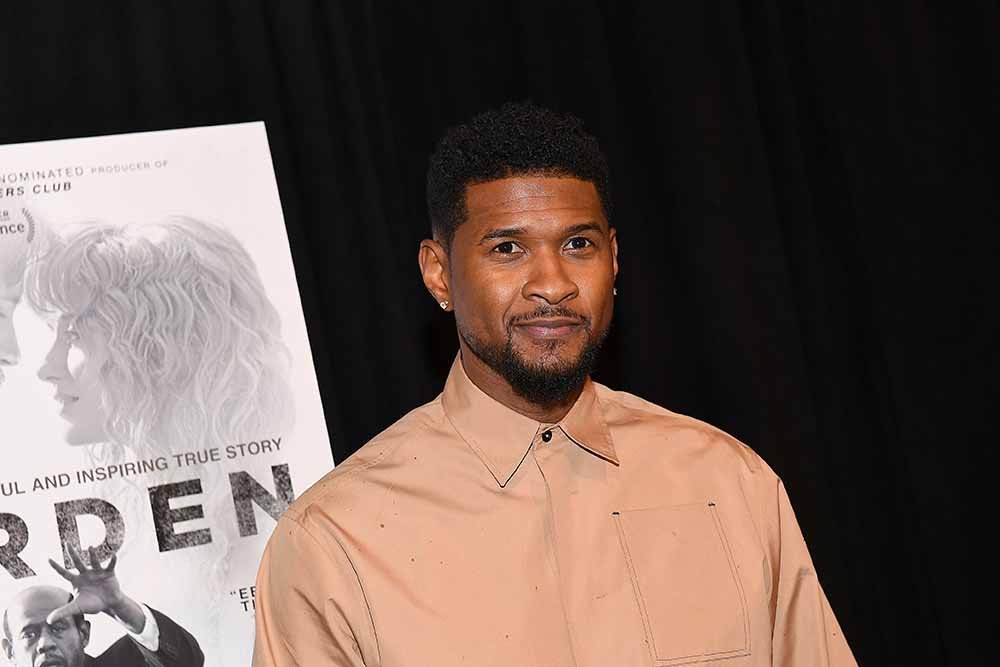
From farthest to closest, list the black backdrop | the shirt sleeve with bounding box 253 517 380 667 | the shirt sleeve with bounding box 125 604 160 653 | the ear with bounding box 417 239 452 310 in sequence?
1. the black backdrop
2. the shirt sleeve with bounding box 125 604 160 653
3. the ear with bounding box 417 239 452 310
4. the shirt sleeve with bounding box 253 517 380 667

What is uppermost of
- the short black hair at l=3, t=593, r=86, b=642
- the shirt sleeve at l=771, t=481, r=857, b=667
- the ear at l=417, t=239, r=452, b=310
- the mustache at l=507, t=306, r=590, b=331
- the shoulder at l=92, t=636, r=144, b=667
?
the ear at l=417, t=239, r=452, b=310

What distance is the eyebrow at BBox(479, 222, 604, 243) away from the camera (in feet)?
7.04

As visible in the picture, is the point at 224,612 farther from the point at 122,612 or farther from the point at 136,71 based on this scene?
the point at 136,71

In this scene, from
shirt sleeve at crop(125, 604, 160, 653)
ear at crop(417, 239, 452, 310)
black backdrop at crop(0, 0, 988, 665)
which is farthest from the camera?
black backdrop at crop(0, 0, 988, 665)

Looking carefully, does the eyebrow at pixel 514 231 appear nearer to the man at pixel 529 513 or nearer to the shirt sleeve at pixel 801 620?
the man at pixel 529 513

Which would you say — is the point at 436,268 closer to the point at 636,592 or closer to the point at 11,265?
the point at 636,592

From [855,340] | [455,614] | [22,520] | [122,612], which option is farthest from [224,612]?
[855,340]

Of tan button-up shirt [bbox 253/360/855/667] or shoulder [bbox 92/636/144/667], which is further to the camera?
shoulder [bbox 92/636/144/667]

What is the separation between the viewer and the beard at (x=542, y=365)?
2.13m

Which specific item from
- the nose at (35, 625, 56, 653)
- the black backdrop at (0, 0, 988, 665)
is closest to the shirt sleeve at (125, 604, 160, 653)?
the nose at (35, 625, 56, 653)

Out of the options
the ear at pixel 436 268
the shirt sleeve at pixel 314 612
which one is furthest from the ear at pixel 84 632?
the ear at pixel 436 268

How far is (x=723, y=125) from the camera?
3293 millimetres

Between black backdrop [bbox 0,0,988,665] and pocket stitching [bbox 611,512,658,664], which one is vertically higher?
black backdrop [bbox 0,0,988,665]

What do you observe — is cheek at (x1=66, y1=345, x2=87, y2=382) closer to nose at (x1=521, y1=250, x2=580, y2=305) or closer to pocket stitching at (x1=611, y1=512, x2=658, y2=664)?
nose at (x1=521, y1=250, x2=580, y2=305)
